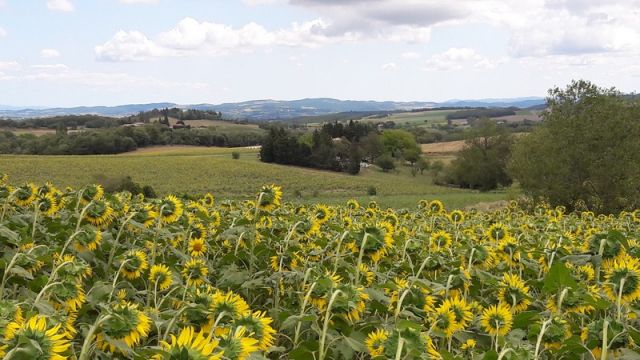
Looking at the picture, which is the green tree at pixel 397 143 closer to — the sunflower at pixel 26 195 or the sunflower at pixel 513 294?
the sunflower at pixel 26 195

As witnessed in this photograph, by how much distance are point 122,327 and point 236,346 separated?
57 centimetres

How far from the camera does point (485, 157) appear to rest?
78625 mm

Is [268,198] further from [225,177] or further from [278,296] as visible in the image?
[225,177]

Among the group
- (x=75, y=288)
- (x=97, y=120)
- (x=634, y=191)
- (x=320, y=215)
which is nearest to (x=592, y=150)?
(x=634, y=191)

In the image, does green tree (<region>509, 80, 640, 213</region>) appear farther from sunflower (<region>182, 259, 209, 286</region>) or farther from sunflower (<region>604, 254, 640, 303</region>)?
sunflower (<region>182, 259, 209, 286</region>)

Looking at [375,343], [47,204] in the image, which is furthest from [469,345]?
[47,204]

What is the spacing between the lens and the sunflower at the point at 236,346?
1576 millimetres

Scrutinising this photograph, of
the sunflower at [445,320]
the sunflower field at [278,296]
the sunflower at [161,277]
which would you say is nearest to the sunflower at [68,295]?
the sunflower field at [278,296]

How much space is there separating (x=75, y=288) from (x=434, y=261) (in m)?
2.10

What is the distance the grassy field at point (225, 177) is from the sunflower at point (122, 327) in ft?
188

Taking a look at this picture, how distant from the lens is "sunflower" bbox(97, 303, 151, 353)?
1.95 meters

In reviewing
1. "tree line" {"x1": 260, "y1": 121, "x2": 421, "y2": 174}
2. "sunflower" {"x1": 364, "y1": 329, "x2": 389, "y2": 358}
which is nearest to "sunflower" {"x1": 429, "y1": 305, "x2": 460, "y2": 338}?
"sunflower" {"x1": 364, "y1": 329, "x2": 389, "y2": 358}

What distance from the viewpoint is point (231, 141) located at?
120 m

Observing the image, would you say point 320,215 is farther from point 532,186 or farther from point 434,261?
point 532,186
